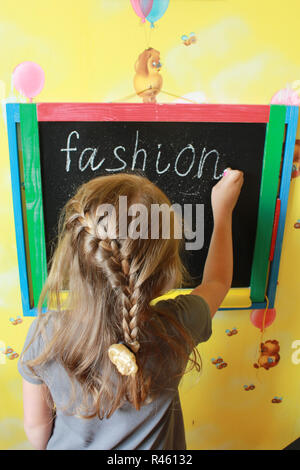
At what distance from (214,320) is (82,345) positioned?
52 centimetres

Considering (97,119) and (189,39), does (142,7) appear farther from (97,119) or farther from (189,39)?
(97,119)

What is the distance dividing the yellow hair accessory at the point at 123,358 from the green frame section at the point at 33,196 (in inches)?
15.9

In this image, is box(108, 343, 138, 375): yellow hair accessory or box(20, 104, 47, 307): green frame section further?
box(20, 104, 47, 307): green frame section

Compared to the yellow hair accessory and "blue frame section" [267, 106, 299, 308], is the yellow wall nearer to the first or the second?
"blue frame section" [267, 106, 299, 308]

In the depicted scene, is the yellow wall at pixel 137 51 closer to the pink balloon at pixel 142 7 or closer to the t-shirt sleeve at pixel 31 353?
the pink balloon at pixel 142 7

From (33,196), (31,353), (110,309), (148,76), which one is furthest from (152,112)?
(31,353)

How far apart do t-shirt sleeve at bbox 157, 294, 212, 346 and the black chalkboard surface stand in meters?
0.26

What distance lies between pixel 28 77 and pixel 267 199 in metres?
0.67

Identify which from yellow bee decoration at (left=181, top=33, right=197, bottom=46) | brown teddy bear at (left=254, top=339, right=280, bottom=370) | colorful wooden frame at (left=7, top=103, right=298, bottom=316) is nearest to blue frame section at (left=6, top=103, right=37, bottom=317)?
colorful wooden frame at (left=7, top=103, right=298, bottom=316)

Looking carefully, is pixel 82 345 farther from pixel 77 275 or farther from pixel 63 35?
pixel 63 35

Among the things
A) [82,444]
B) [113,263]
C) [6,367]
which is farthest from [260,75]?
[6,367]

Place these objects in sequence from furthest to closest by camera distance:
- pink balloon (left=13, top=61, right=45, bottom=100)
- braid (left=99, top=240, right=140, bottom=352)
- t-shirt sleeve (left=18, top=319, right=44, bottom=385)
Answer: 1. pink balloon (left=13, top=61, right=45, bottom=100)
2. t-shirt sleeve (left=18, top=319, right=44, bottom=385)
3. braid (left=99, top=240, right=140, bottom=352)

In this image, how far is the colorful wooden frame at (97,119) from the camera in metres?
0.81

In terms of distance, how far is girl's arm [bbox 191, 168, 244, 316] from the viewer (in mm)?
881
